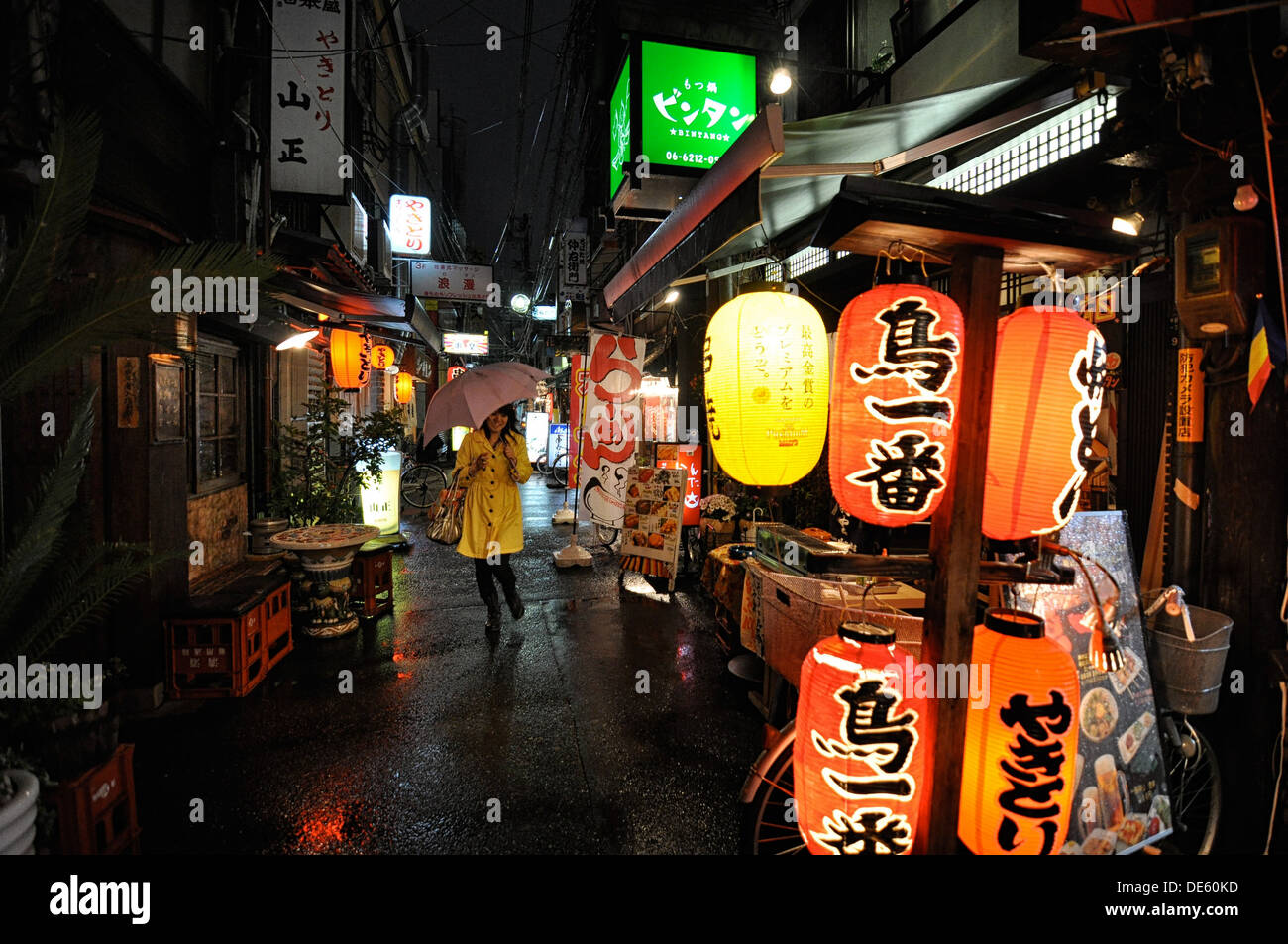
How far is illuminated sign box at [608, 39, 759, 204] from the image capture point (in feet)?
28.9

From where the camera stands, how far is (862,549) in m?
3.37

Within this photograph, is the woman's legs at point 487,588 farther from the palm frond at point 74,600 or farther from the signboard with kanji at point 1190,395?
the signboard with kanji at point 1190,395

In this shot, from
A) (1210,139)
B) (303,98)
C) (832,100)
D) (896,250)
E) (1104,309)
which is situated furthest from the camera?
(832,100)

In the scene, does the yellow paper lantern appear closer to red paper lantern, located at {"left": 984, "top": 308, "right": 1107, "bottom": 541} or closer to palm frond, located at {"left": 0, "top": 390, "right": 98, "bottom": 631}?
red paper lantern, located at {"left": 984, "top": 308, "right": 1107, "bottom": 541}

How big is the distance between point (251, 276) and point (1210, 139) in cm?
650

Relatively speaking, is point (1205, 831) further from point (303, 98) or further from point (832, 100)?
point (303, 98)

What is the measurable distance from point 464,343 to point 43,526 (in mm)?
24164

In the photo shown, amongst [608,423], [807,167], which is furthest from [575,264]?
[807,167]

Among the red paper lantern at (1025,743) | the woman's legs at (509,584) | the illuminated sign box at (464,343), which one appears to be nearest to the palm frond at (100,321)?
the red paper lantern at (1025,743)

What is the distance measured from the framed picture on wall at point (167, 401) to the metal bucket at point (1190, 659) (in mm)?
9385

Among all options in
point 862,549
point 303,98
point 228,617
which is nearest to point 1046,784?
point 862,549

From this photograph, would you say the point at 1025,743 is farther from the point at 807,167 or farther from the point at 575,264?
the point at 575,264

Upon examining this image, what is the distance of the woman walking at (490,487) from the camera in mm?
8109

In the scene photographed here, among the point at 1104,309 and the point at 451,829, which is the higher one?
the point at 1104,309
